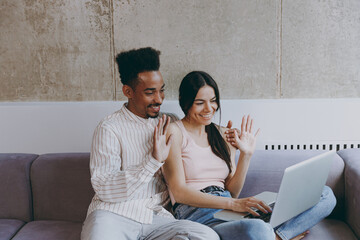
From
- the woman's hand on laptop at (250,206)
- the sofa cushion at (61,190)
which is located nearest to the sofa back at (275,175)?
the woman's hand on laptop at (250,206)

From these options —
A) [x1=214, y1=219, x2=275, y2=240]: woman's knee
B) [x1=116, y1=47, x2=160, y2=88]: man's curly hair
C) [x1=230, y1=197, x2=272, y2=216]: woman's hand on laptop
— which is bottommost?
[x1=214, y1=219, x2=275, y2=240]: woman's knee

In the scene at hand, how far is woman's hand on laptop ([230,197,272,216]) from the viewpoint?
1.77m

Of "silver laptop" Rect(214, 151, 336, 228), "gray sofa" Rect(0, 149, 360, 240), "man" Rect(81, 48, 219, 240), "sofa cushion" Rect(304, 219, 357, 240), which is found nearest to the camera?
"silver laptop" Rect(214, 151, 336, 228)

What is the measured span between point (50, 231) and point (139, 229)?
576mm

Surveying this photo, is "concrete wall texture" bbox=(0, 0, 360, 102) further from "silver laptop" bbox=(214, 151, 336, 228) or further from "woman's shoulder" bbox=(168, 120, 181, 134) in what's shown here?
"silver laptop" bbox=(214, 151, 336, 228)

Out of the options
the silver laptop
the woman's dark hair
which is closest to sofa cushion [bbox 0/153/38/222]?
the woman's dark hair

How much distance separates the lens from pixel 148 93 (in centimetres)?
205

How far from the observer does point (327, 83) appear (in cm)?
269

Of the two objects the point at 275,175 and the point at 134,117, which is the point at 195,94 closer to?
the point at 134,117

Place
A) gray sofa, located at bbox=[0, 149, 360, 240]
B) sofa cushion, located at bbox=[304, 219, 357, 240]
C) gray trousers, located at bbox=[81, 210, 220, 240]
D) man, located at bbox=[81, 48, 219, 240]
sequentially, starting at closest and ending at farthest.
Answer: gray trousers, located at bbox=[81, 210, 220, 240] → man, located at bbox=[81, 48, 219, 240] → sofa cushion, located at bbox=[304, 219, 357, 240] → gray sofa, located at bbox=[0, 149, 360, 240]

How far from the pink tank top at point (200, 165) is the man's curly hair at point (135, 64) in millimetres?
380

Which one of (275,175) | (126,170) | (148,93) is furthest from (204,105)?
(275,175)

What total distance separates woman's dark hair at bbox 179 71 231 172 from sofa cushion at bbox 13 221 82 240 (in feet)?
3.07

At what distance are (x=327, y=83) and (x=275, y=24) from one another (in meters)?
0.58
